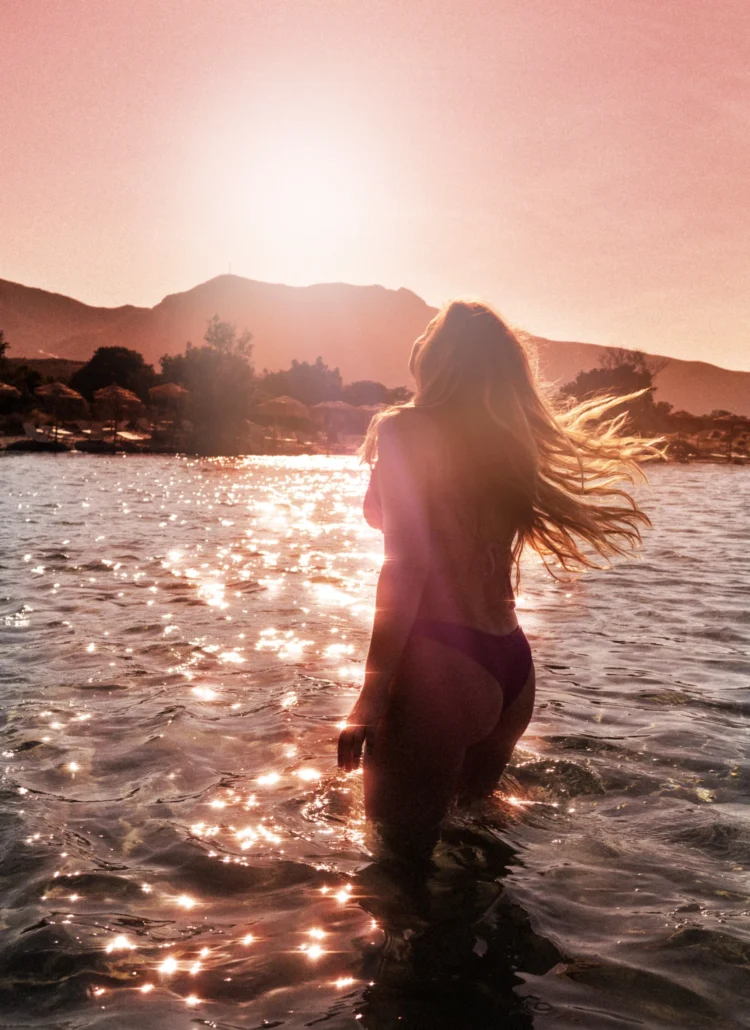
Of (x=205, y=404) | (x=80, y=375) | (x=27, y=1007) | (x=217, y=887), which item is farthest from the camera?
(x=80, y=375)

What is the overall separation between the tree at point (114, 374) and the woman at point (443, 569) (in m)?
69.9

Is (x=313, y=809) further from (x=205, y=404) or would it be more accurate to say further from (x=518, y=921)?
(x=205, y=404)

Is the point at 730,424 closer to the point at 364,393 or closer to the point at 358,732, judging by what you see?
the point at 364,393

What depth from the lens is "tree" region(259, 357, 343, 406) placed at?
295 ft

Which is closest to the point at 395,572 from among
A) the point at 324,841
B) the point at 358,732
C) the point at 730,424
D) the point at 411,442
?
the point at 411,442

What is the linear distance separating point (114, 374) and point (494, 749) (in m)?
72.6

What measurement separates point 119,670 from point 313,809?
266 cm

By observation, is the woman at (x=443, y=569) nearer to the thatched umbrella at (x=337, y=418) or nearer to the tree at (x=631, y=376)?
the thatched umbrella at (x=337, y=418)

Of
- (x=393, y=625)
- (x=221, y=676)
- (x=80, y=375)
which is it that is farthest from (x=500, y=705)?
(x=80, y=375)

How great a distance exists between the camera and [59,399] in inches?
2186

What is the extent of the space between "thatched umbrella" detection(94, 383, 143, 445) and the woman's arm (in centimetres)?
5398

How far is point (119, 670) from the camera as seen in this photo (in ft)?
20.5

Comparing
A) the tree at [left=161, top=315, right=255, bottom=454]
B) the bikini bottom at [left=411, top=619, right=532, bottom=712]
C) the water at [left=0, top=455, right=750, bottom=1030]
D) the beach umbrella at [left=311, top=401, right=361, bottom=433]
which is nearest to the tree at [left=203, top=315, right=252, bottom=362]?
the tree at [left=161, top=315, right=255, bottom=454]

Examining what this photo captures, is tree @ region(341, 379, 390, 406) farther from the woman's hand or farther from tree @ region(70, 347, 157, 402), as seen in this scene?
the woman's hand
